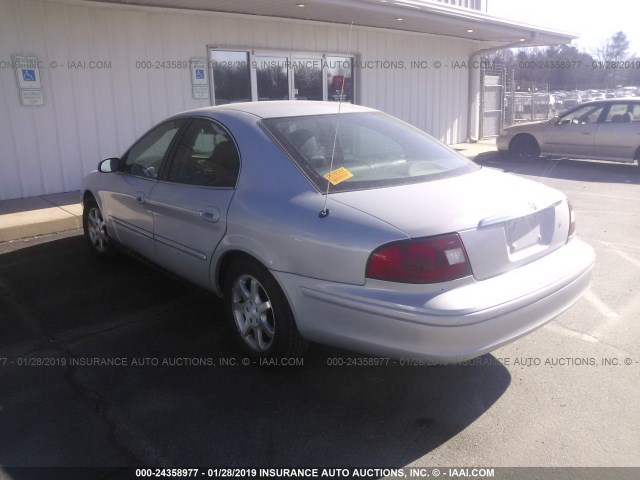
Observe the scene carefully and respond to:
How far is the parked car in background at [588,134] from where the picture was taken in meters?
11.3

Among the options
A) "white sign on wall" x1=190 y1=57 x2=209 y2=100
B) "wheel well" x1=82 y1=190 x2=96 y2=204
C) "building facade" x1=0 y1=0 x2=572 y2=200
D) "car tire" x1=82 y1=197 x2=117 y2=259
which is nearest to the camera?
"car tire" x1=82 y1=197 x2=117 y2=259

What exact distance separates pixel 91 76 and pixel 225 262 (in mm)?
6480

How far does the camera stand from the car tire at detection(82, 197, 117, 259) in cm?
554

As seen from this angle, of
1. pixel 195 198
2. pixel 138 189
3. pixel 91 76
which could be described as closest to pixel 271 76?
pixel 91 76

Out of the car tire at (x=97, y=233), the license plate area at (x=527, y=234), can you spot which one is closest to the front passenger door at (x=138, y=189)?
the car tire at (x=97, y=233)

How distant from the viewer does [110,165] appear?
510cm

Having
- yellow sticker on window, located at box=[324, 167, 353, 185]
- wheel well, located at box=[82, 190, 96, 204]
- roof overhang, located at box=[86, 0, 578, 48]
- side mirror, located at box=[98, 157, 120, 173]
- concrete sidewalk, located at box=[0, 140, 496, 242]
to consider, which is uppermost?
roof overhang, located at box=[86, 0, 578, 48]

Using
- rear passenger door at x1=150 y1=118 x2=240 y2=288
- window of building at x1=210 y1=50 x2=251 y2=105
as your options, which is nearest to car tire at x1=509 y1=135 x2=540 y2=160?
window of building at x1=210 y1=50 x2=251 y2=105

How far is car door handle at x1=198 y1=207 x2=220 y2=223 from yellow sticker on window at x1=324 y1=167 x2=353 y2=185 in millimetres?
795

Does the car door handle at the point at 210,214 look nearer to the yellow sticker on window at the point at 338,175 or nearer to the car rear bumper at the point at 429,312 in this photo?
the car rear bumper at the point at 429,312

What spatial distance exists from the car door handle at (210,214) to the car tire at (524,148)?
10.9m

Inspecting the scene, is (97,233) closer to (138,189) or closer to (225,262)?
(138,189)

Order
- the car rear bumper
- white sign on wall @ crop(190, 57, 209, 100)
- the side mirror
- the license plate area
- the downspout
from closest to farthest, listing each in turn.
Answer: the car rear bumper, the license plate area, the side mirror, white sign on wall @ crop(190, 57, 209, 100), the downspout

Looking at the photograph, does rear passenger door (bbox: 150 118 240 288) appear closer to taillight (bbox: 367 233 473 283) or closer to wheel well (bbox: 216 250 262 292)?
wheel well (bbox: 216 250 262 292)
